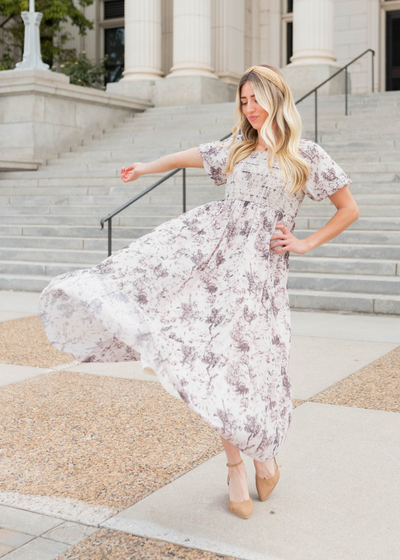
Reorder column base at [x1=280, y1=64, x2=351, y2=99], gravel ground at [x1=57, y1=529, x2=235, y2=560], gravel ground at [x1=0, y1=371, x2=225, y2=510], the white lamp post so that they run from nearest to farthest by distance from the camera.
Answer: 1. gravel ground at [x1=57, y1=529, x2=235, y2=560]
2. gravel ground at [x1=0, y1=371, x2=225, y2=510]
3. the white lamp post
4. column base at [x1=280, y1=64, x2=351, y2=99]

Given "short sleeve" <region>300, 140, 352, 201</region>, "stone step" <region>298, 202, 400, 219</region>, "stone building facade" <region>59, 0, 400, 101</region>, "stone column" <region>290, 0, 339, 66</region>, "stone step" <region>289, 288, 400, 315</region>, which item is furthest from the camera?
"stone building facade" <region>59, 0, 400, 101</region>

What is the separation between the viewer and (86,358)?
3207mm

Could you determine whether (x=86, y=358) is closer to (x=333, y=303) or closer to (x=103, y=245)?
(x=333, y=303)

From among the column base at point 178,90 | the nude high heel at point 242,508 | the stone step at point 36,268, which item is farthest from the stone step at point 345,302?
the column base at point 178,90

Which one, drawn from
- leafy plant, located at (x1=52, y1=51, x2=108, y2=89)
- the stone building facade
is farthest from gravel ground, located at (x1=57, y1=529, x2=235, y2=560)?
leafy plant, located at (x1=52, y1=51, x2=108, y2=89)

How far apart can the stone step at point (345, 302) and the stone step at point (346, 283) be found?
0.10 metres

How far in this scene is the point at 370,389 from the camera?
207 inches

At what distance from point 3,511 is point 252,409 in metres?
1.23

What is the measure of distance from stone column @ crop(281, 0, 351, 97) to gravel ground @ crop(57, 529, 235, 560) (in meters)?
15.5

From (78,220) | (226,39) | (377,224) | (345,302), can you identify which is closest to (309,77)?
(226,39)

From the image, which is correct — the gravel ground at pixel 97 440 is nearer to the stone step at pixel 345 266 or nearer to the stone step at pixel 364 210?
the stone step at pixel 345 266

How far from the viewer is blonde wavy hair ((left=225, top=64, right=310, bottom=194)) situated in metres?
3.07

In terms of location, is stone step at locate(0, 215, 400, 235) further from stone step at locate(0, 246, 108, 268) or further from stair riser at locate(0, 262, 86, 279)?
stair riser at locate(0, 262, 86, 279)

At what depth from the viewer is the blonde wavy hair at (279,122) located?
121 inches
